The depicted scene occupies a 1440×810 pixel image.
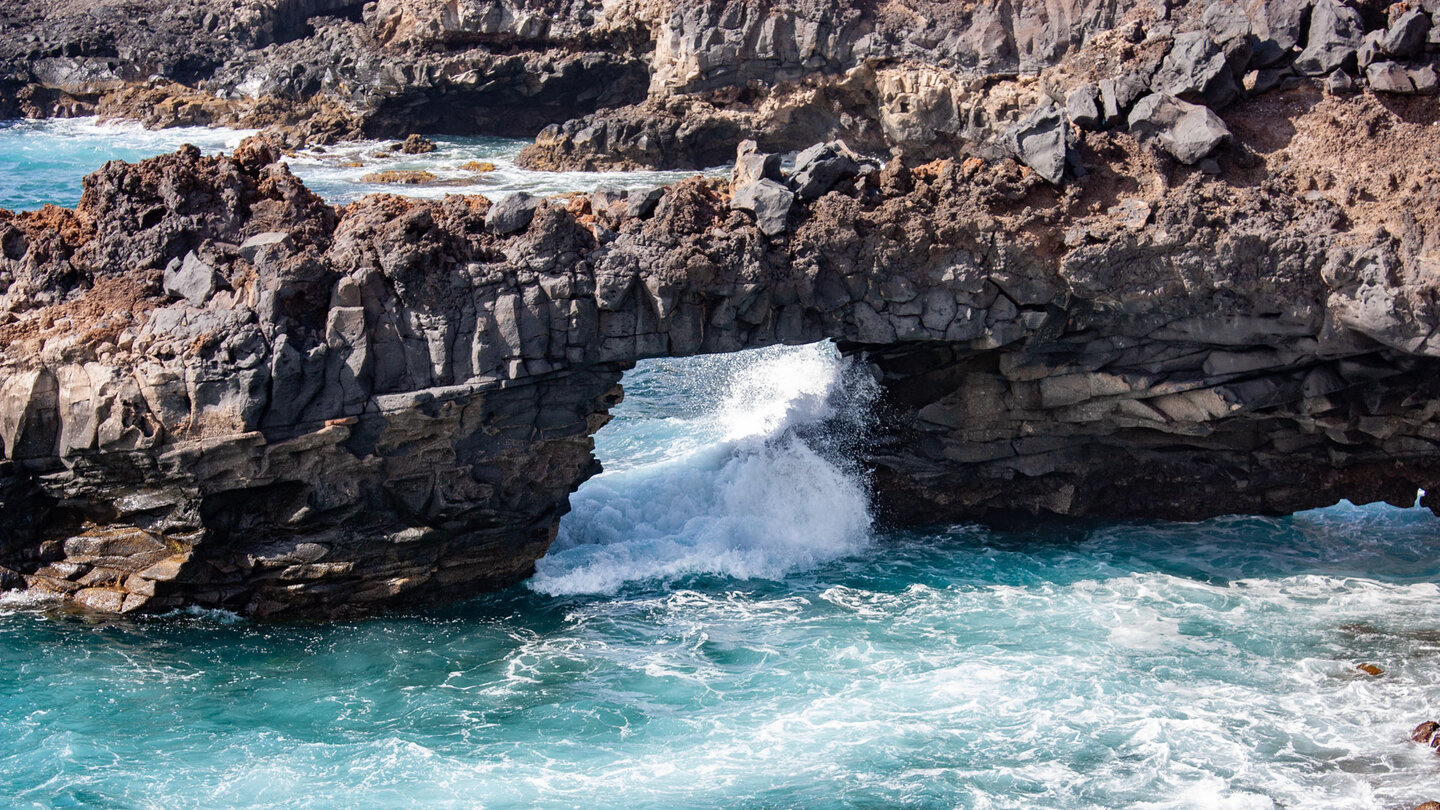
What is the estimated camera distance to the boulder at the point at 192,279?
1666 centimetres

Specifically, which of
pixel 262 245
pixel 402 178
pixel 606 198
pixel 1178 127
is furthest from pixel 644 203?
pixel 402 178

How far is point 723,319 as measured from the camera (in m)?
17.4

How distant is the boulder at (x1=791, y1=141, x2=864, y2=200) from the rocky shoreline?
0.07 m

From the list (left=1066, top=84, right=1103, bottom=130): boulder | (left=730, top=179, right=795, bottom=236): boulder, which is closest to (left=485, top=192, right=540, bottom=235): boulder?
(left=730, top=179, right=795, bottom=236): boulder

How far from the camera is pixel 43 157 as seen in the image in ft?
153

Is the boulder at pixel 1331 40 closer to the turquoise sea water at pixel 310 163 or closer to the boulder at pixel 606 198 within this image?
the boulder at pixel 606 198

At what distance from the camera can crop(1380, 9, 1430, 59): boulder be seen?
17.5 meters

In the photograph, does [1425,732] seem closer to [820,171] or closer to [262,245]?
[820,171]

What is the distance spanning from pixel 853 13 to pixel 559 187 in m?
13.4

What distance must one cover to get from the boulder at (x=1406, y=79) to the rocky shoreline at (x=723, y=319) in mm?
46

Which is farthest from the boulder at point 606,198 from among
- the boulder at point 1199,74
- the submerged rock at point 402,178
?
the submerged rock at point 402,178

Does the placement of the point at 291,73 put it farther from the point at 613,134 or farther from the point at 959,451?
the point at 959,451

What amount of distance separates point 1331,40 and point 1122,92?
319 centimetres

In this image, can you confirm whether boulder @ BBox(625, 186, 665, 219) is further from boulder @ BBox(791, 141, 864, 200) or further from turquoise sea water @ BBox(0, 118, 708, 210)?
turquoise sea water @ BBox(0, 118, 708, 210)
